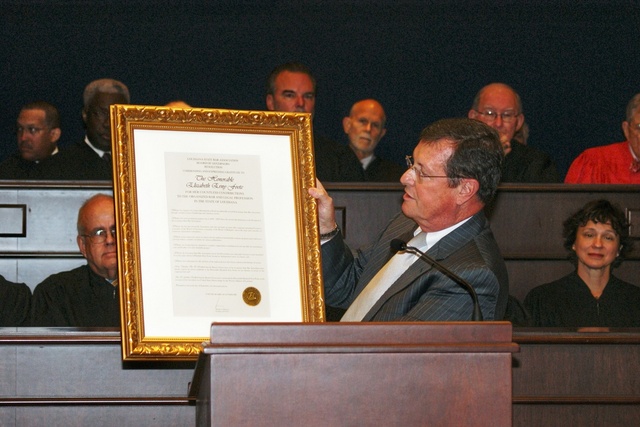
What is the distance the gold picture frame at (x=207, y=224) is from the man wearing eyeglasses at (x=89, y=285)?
143 cm

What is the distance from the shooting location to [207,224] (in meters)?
2.19

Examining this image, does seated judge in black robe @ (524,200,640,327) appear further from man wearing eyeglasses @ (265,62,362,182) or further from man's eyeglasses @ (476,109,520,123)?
man wearing eyeglasses @ (265,62,362,182)

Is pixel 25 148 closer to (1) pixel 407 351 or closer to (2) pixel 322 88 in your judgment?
(2) pixel 322 88

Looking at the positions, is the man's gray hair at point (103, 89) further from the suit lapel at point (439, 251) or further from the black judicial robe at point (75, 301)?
the suit lapel at point (439, 251)

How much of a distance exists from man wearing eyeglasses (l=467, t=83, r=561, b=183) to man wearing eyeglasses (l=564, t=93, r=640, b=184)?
0.22m

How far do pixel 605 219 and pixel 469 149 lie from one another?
180 centimetres

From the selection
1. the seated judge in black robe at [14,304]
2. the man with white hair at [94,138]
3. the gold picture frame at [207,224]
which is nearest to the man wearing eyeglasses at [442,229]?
the gold picture frame at [207,224]

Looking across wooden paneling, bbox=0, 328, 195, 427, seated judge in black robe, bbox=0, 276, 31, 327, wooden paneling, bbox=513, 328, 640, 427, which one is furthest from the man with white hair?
wooden paneling, bbox=513, 328, 640, 427

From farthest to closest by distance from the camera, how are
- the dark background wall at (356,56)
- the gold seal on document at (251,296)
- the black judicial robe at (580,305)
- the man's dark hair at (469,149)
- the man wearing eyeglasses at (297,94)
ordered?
the dark background wall at (356,56), the man wearing eyeglasses at (297,94), the black judicial robe at (580,305), the man's dark hair at (469,149), the gold seal on document at (251,296)

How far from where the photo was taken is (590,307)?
407cm

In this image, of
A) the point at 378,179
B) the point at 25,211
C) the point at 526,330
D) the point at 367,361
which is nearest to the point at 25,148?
the point at 25,211

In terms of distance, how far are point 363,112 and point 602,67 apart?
7.42ft

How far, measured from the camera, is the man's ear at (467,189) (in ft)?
8.39

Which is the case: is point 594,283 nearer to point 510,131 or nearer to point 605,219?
point 605,219
